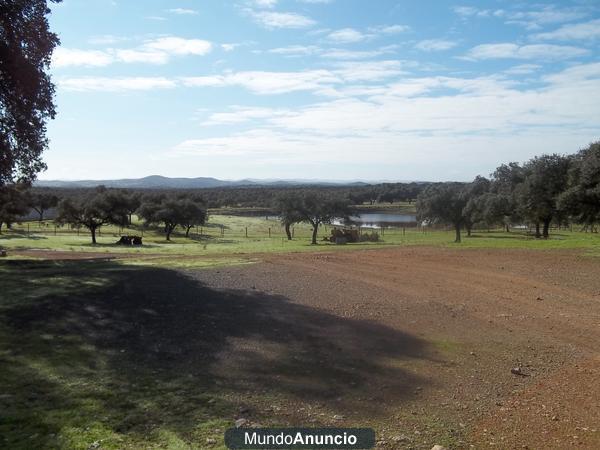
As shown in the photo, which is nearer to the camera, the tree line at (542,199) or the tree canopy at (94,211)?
the tree line at (542,199)

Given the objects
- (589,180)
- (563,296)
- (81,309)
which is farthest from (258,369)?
(589,180)

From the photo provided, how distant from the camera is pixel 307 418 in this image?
6332mm

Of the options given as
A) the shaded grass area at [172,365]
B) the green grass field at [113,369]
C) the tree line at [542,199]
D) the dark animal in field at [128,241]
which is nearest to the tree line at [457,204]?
the tree line at [542,199]

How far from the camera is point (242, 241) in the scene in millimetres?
56531

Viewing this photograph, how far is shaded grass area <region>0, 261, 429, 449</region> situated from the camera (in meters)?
6.04

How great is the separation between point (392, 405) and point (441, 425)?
2.60 feet

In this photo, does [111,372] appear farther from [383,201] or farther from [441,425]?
[383,201]

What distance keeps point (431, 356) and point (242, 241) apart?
48169mm

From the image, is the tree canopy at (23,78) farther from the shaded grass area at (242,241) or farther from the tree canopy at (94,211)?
the tree canopy at (94,211)

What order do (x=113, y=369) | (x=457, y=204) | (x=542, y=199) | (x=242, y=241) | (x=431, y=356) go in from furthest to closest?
(x=242, y=241) → (x=457, y=204) → (x=542, y=199) → (x=431, y=356) → (x=113, y=369)

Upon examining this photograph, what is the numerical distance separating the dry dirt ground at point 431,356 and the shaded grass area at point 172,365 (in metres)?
0.06

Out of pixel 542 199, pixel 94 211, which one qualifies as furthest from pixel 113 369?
pixel 94 211

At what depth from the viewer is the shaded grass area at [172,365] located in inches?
238

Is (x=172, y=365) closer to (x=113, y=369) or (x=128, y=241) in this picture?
(x=113, y=369)
